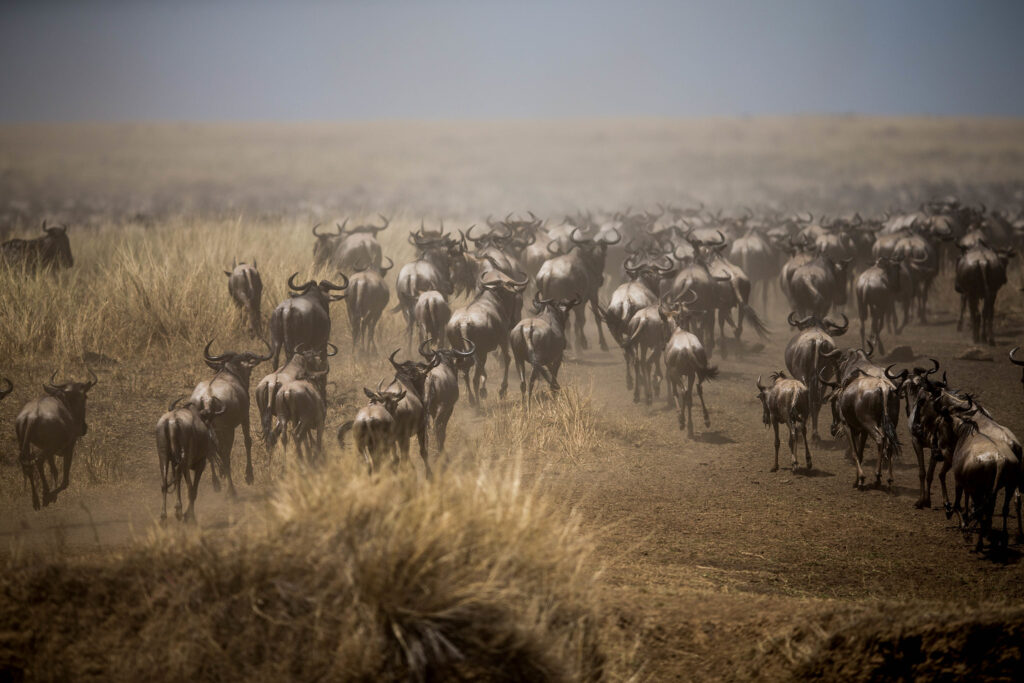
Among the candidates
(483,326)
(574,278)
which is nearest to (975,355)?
(574,278)

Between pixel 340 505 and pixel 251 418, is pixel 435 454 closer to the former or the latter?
pixel 251 418

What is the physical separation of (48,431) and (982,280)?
51.0ft

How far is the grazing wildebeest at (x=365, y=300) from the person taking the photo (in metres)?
14.8

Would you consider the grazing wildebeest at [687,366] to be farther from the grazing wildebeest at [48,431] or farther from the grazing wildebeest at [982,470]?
the grazing wildebeest at [48,431]

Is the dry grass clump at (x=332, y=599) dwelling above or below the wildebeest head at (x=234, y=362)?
below

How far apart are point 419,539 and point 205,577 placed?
4.60ft

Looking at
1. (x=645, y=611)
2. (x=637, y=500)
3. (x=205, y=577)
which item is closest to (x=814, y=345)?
(x=637, y=500)

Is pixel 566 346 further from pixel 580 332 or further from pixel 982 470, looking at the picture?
pixel 982 470

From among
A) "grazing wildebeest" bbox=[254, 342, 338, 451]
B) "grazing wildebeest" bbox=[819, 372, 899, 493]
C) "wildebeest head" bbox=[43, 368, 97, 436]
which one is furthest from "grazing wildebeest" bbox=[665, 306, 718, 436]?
"wildebeest head" bbox=[43, 368, 97, 436]

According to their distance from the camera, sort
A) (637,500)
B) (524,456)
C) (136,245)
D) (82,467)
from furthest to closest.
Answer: (136,245), (524,456), (82,467), (637,500)

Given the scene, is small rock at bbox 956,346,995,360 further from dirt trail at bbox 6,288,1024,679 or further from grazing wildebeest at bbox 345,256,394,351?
grazing wildebeest at bbox 345,256,394,351

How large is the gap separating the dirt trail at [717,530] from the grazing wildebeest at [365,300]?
2.94m

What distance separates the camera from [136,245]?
20.5 meters

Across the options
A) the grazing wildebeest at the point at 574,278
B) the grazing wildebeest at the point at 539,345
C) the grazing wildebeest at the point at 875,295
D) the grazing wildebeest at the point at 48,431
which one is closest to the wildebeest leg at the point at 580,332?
the grazing wildebeest at the point at 574,278
